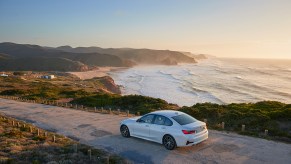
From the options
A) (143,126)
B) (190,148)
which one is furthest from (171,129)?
(143,126)

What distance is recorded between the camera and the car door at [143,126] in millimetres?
12977

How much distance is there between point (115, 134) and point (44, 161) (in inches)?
201

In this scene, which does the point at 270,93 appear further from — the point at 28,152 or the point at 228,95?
the point at 28,152

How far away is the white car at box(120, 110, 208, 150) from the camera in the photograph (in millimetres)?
11516

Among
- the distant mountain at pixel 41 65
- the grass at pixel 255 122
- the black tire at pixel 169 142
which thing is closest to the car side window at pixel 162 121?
the black tire at pixel 169 142

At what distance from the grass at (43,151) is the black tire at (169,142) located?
6.69 feet

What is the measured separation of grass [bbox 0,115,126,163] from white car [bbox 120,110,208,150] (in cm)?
206

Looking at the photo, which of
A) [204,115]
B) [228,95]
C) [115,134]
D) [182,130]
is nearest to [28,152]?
[115,134]

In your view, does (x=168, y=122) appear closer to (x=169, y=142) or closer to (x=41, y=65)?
(x=169, y=142)

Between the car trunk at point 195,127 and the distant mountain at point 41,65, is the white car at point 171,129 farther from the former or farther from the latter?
the distant mountain at point 41,65

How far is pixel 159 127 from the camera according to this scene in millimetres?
12398

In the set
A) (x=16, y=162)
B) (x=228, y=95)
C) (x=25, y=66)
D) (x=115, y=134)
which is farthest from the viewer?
(x=25, y=66)

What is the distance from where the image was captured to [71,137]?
50.3 ft

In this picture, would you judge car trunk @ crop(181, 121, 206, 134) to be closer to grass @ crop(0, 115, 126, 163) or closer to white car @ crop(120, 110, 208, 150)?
white car @ crop(120, 110, 208, 150)
